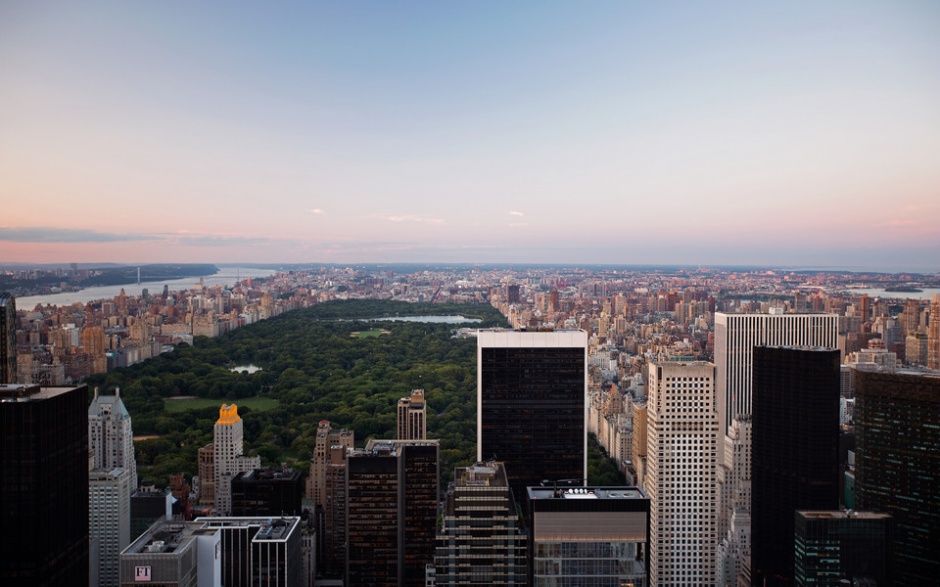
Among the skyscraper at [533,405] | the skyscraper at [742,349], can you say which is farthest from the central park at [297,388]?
the skyscraper at [742,349]

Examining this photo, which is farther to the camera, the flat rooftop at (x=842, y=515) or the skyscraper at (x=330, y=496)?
the skyscraper at (x=330, y=496)

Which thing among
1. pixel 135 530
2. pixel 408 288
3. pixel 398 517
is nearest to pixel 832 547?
pixel 398 517

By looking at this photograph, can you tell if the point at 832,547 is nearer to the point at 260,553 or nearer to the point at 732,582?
the point at 732,582

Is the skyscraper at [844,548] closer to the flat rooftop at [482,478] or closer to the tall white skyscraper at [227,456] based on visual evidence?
the flat rooftop at [482,478]

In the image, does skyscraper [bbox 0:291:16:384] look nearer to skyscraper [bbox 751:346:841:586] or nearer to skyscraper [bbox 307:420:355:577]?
skyscraper [bbox 307:420:355:577]

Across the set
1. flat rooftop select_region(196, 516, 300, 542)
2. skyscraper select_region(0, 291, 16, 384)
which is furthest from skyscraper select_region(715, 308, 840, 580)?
skyscraper select_region(0, 291, 16, 384)

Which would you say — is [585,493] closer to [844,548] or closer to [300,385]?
[844,548]
